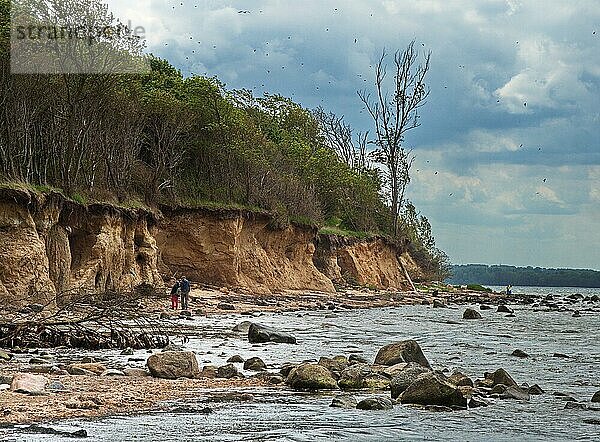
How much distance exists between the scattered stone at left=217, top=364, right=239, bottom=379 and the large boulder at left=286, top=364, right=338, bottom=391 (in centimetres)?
127

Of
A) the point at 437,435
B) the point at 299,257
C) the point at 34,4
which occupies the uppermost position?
the point at 34,4

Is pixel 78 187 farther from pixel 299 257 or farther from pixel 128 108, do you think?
pixel 299 257

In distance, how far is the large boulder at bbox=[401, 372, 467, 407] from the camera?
13852 millimetres

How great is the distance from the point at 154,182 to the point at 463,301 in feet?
90.1

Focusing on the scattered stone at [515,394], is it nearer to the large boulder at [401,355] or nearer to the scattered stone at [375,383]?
the scattered stone at [375,383]

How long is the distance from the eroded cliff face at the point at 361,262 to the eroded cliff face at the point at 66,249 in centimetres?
2644

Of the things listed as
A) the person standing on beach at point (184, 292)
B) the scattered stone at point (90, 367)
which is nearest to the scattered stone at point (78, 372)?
the scattered stone at point (90, 367)

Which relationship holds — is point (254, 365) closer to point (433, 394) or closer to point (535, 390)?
point (433, 394)

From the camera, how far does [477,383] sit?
1650cm

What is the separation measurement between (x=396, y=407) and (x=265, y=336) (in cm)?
1074

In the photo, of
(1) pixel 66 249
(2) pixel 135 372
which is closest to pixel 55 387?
(2) pixel 135 372

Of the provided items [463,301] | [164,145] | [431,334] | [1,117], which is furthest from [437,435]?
[463,301]

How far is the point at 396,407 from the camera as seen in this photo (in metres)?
13.6

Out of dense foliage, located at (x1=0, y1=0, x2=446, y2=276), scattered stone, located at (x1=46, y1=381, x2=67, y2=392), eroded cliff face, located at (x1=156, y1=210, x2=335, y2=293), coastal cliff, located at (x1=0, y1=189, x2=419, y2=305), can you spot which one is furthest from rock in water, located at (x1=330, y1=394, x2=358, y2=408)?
eroded cliff face, located at (x1=156, y1=210, x2=335, y2=293)
